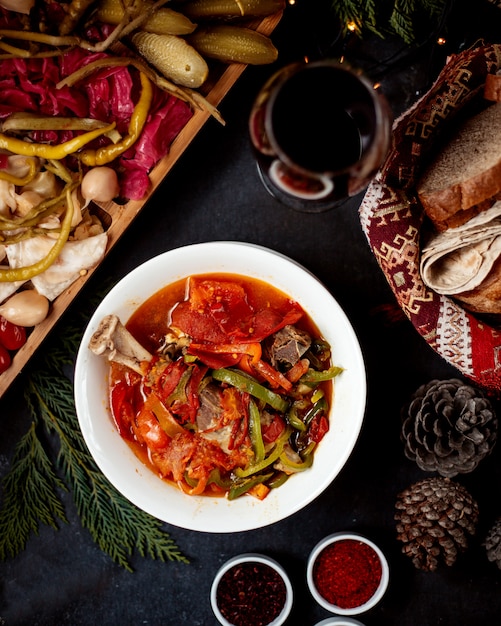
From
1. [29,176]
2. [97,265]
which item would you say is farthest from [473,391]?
[29,176]

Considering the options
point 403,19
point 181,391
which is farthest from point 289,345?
point 403,19

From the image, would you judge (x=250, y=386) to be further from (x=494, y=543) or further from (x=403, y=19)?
(x=403, y=19)

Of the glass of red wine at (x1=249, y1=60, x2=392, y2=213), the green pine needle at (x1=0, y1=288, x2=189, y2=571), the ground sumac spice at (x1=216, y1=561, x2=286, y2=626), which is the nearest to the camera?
the glass of red wine at (x1=249, y1=60, x2=392, y2=213)

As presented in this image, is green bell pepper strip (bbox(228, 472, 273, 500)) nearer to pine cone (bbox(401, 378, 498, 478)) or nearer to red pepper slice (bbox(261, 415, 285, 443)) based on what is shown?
red pepper slice (bbox(261, 415, 285, 443))

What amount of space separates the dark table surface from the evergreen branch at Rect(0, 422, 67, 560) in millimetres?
67

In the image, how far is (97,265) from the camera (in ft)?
8.85

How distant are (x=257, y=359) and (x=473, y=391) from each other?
89 centimetres

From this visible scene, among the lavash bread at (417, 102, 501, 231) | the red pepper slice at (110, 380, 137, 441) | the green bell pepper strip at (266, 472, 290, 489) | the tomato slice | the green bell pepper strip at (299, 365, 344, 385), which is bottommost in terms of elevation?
the green bell pepper strip at (266, 472, 290, 489)

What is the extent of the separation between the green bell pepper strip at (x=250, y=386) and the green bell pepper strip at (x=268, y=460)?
0.40 feet

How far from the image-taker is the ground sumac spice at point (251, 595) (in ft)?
9.31

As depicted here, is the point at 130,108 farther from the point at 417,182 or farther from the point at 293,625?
the point at 293,625

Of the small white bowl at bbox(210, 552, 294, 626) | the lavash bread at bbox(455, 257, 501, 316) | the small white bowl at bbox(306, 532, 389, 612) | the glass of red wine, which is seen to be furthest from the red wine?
the small white bowl at bbox(210, 552, 294, 626)

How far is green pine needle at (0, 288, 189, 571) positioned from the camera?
2.96 m

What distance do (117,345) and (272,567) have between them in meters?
1.16
